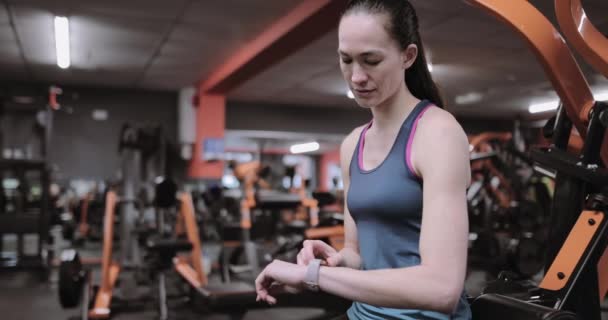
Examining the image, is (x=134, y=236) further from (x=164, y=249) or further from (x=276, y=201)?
(x=276, y=201)

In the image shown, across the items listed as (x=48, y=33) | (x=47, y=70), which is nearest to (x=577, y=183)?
(x=48, y=33)

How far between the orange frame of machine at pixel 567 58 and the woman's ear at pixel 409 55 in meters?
0.26

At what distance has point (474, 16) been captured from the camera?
5402 millimetres

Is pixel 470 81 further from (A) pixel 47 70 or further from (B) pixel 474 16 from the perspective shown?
(A) pixel 47 70

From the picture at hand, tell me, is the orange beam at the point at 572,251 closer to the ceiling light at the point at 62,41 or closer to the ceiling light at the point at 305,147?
the ceiling light at the point at 62,41

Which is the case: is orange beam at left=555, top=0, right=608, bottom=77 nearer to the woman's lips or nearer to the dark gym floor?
the woman's lips

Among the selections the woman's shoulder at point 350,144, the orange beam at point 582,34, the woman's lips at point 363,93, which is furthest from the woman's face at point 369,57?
the orange beam at point 582,34

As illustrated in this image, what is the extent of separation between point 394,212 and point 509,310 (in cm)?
28

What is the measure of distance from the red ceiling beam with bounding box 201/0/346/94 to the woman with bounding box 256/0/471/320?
3.65 meters

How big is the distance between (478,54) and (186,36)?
367 cm

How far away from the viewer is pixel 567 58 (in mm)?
1290

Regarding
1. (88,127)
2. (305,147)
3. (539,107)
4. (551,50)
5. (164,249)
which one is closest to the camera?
(551,50)

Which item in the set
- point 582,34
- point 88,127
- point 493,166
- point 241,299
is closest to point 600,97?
point 582,34

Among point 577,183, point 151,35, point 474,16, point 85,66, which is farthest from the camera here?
point 85,66
